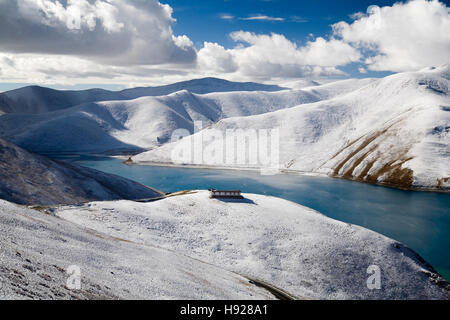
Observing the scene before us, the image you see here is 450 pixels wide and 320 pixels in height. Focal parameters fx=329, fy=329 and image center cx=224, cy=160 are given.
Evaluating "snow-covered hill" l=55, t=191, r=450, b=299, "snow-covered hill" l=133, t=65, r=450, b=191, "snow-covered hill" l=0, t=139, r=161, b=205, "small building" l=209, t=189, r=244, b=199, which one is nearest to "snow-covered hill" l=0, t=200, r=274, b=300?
"snow-covered hill" l=55, t=191, r=450, b=299

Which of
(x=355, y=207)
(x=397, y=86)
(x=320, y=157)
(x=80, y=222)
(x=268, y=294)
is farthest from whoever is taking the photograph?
(x=397, y=86)

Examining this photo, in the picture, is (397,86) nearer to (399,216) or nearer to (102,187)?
(399,216)

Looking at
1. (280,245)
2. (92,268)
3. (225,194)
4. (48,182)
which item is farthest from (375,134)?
(92,268)

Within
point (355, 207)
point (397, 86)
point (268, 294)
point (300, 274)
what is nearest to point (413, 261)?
point (300, 274)

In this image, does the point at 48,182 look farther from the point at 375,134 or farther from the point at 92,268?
the point at 375,134

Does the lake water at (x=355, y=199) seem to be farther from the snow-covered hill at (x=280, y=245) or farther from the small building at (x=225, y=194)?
the small building at (x=225, y=194)

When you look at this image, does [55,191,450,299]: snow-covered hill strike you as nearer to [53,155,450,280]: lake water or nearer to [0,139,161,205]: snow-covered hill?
[53,155,450,280]: lake water

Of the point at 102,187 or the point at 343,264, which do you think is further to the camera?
the point at 102,187

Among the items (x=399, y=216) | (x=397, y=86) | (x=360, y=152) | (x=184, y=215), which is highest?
(x=397, y=86)
